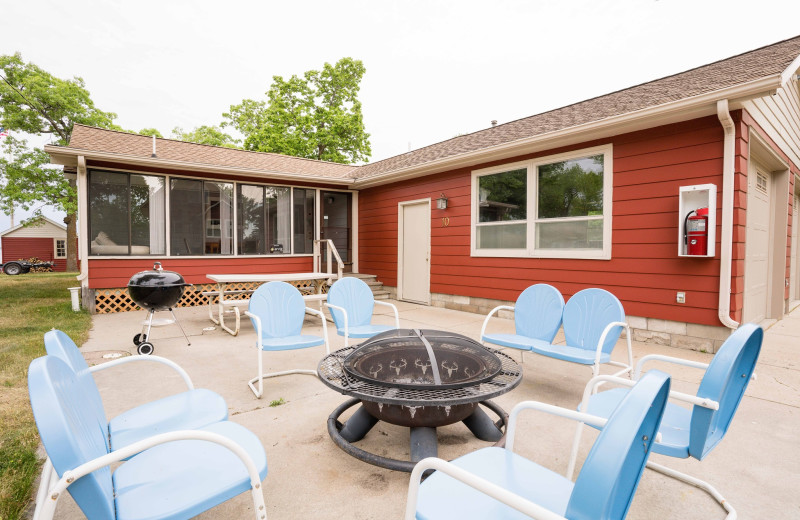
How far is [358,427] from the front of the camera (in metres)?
2.28

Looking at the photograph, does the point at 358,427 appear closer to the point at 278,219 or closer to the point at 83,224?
the point at 83,224

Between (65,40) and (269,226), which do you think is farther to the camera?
(65,40)

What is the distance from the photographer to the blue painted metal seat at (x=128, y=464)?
0.94 metres

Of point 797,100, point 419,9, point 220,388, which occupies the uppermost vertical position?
point 419,9

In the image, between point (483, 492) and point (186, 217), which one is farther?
point (186, 217)

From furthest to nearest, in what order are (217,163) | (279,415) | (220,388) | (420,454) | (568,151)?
(217,163), (568,151), (220,388), (279,415), (420,454)

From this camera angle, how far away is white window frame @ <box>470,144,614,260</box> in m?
5.30

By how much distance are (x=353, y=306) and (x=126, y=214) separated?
602 cm

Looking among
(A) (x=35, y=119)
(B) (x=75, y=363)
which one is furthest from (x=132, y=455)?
(A) (x=35, y=119)

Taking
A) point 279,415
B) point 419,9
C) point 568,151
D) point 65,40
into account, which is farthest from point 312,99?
point 279,415

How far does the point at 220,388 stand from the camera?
10.7 feet

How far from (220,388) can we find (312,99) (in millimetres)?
19766

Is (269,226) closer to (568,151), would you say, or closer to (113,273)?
(113,273)

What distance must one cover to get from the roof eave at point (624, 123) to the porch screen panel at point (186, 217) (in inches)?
191
